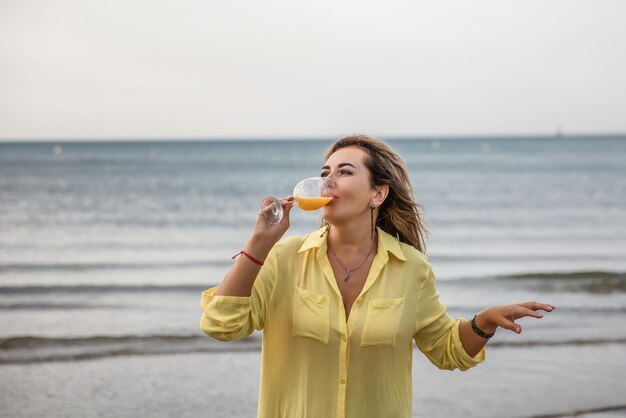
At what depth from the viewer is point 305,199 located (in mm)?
3352

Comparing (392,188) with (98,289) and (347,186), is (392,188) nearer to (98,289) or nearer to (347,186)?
(347,186)

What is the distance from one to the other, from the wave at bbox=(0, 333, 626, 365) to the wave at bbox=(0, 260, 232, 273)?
18.3ft

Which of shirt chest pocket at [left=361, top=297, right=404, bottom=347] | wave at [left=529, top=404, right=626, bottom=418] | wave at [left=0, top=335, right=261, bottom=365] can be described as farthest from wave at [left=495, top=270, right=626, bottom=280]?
shirt chest pocket at [left=361, top=297, right=404, bottom=347]

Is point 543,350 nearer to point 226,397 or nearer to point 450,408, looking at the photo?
point 450,408

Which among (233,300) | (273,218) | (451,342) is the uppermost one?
(273,218)

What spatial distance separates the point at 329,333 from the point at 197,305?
8399 millimetres

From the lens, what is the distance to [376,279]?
3510 mm

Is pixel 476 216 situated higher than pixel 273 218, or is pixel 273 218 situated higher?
pixel 273 218

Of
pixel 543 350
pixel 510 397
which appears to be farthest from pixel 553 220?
pixel 510 397

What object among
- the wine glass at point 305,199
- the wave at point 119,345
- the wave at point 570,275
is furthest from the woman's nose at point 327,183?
the wave at point 570,275

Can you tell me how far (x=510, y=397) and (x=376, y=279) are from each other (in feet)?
14.2

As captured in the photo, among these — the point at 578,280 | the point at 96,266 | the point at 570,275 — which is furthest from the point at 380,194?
the point at 96,266

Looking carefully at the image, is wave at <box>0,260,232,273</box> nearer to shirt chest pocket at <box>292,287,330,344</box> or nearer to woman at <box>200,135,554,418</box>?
woman at <box>200,135,554,418</box>

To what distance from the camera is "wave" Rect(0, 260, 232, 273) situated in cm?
1532
